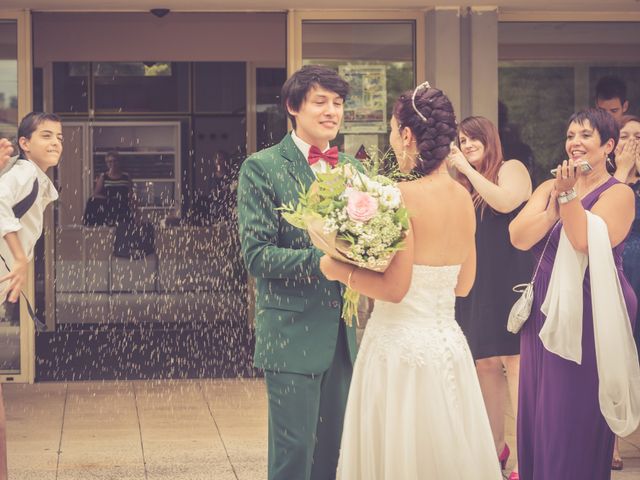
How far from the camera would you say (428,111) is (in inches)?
172

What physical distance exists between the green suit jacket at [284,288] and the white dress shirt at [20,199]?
1.41 m

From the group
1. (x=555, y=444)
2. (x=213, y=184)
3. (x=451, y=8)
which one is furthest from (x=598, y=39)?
(x=213, y=184)

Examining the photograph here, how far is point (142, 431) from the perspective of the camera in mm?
7965

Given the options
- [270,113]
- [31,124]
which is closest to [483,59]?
[31,124]

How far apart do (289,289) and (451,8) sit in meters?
5.69

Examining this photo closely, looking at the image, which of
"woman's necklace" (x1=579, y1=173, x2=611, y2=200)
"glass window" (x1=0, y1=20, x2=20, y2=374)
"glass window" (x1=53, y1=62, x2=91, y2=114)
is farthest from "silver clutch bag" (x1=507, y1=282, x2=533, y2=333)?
"glass window" (x1=53, y1=62, x2=91, y2=114)

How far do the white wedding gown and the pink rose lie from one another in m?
0.41

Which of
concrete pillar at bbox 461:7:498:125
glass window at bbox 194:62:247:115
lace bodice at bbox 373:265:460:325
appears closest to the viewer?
lace bodice at bbox 373:265:460:325

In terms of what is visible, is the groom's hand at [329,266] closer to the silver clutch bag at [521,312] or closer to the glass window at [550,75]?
the silver clutch bag at [521,312]

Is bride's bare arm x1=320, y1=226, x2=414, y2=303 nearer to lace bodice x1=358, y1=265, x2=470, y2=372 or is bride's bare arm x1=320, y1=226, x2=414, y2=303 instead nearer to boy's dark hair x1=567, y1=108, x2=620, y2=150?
lace bodice x1=358, y1=265, x2=470, y2=372

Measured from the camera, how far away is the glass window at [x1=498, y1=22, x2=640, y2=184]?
10.3m

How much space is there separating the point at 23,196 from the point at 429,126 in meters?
2.29

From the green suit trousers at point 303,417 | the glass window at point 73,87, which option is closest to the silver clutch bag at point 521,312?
the green suit trousers at point 303,417

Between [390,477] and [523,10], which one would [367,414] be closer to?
[390,477]
